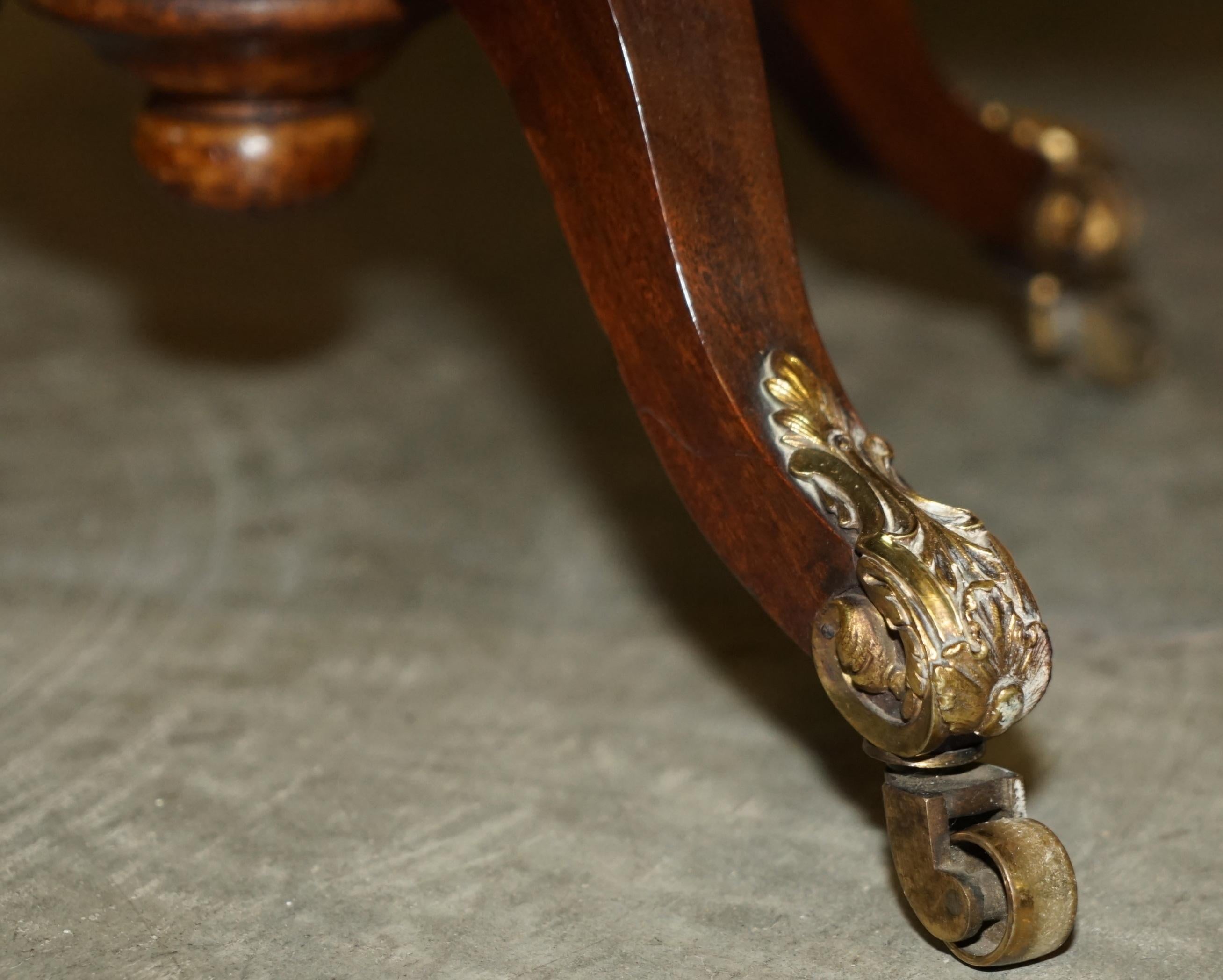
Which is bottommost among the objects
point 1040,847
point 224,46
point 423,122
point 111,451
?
point 423,122

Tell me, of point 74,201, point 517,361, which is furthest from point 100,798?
point 74,201

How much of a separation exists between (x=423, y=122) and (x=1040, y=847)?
1.23 metres

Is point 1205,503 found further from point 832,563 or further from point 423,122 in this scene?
point 423,122

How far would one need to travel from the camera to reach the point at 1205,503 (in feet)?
2.85

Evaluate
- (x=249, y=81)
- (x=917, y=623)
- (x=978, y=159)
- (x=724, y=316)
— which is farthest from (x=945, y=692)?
(x=978, y=159)

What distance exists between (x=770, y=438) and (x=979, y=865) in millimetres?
141

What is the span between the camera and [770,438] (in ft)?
1.61

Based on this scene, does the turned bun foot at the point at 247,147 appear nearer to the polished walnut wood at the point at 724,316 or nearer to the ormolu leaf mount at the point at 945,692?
the polished walnut wood at the point at 724,316

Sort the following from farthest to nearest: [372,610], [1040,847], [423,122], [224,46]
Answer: [423,122] → [372,610] → [224,46] → [1040,847]

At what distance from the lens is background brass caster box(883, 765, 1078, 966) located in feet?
1.48

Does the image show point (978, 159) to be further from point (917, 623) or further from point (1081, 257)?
point (917, 623)

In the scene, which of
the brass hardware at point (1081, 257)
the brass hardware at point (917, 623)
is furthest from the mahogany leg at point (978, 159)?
the brass hardware at point (917, 623)

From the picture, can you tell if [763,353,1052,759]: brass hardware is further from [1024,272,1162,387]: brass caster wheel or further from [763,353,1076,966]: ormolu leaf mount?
[1024,272,1162,387]: brass caster wheel

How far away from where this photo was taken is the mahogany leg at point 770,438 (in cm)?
45
